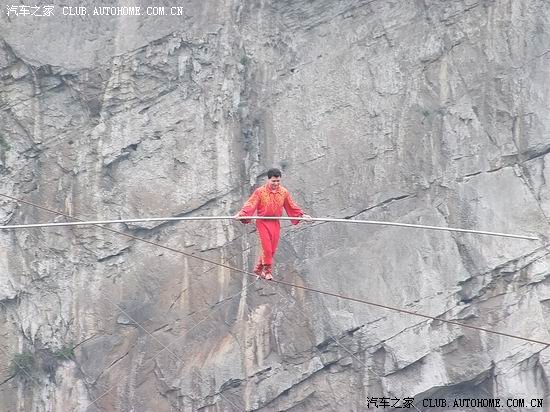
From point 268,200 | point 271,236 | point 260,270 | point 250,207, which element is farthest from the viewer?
point 260,270

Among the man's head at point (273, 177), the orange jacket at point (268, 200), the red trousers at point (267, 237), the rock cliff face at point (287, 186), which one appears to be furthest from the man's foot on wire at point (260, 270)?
the rock cliff face at point (287, 186)

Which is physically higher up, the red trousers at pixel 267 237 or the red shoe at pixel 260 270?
the red trousers at pixel 267 237

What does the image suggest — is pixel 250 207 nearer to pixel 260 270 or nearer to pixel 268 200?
pixel 268 200

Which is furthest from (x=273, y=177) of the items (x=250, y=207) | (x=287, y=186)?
(x=287, y=186)

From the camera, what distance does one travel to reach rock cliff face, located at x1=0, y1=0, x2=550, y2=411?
1295cm

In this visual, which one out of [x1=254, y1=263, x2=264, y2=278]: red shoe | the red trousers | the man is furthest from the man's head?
[x1=254, y1=263, x2=264, y2=278]: red shoe

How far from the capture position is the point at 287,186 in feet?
44.0

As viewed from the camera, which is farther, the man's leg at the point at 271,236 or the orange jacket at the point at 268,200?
the man's leg at the point at 271,236

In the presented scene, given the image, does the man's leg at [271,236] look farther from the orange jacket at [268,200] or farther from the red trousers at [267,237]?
the orange jacket at [268,200]

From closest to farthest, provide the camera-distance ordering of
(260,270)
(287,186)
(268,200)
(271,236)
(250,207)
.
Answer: (250,207) → (268,200) → (271,236) → (260,270) → (287,186)

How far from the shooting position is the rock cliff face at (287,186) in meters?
12.9

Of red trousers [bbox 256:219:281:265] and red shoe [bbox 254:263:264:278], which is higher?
red trousers [bbox 256:219:281:265]

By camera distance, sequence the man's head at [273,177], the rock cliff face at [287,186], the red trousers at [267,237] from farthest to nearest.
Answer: the rock cliff face at [287,186] < the red trousers at [267,237] < the man's head at [273,177]

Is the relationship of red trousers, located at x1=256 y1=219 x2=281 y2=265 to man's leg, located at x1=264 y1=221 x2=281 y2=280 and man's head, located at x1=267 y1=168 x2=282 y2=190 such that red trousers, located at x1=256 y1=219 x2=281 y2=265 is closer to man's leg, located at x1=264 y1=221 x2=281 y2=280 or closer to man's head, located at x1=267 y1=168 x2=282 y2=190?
man's leg, located at x1=264 y1=221 x2=281 y2=280
